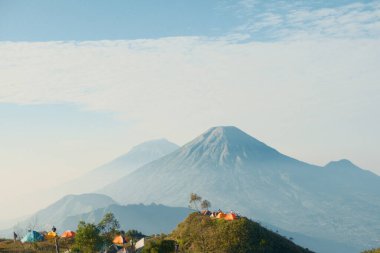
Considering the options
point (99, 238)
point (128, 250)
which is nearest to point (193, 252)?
point (128, 250)

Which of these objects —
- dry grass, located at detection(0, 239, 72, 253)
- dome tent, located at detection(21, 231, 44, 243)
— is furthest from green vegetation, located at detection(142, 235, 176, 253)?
dome tent, located at detection(21, 231, 44, 243)

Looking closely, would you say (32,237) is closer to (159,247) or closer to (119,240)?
(119,240)

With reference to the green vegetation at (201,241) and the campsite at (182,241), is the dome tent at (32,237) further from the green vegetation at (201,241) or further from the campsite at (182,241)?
the green vegetation at (201,241)

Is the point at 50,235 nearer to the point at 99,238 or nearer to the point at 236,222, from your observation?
the point at 99,238

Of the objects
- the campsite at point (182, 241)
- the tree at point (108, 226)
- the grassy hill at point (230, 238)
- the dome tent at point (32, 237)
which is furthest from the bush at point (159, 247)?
the dome tent at point (32, 237)

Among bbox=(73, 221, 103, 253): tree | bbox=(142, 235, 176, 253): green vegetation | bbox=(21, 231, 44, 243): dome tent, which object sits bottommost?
bbox=(142, 235, 176, 253): green vegetation

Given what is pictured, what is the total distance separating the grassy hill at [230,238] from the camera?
67375 mm

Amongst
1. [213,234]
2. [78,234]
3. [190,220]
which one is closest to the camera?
[78,234]

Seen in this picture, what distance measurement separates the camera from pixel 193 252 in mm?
65750

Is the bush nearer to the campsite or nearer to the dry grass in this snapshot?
the campsite

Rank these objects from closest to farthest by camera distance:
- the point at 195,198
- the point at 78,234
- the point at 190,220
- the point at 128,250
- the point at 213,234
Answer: the point at 78,234, the point at 128,250, the point at 213,234, the point at 190,220, the point at 195,198

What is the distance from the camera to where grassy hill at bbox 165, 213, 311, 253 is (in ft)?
221

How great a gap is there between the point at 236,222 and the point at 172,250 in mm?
14086

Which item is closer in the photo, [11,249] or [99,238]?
[99,238]
